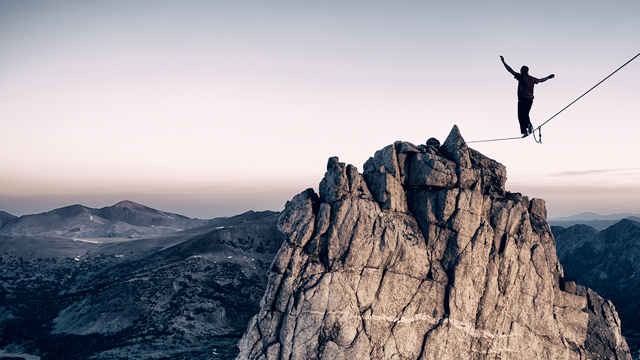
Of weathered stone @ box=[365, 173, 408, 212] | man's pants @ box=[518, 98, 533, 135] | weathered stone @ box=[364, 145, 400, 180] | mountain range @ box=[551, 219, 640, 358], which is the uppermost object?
man's pants @ box=[518, 98, 533, 135]

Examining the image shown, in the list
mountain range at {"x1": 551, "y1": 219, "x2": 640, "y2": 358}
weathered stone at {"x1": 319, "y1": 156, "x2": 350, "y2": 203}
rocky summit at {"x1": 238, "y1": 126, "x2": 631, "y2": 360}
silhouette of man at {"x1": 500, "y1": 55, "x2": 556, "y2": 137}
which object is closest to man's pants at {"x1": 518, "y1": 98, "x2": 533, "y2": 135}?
silhouette of man at {"x1": 500, "y1": 55, "x2": 556, "y2": 137}

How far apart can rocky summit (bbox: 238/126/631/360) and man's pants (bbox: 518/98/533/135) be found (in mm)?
12351

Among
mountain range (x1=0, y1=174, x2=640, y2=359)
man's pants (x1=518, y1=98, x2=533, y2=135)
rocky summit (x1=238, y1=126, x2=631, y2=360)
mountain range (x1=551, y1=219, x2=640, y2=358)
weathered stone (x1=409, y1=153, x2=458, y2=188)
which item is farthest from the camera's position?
mountain range (x1=551, y1=219, x2=640, y2=358)

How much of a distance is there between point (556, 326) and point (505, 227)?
1220cm

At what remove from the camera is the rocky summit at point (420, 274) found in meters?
40.6

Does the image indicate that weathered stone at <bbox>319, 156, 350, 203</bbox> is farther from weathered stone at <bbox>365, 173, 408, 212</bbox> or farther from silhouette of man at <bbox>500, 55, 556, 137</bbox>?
silhouette of man at <bbox>500, 55, 556, 137</bbox>

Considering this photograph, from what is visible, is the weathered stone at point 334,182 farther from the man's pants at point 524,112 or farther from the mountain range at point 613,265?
the mountain range at point 613,265

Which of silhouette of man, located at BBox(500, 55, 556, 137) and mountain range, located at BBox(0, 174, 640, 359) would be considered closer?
silhouette of man, located at BBox(500, 55, 556, 137)

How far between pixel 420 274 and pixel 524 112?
19.6 meters

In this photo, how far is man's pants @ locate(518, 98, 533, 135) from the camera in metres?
32.4

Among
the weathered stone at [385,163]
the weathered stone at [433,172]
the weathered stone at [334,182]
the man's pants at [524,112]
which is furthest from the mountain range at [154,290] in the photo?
the man's pants at [524,112]

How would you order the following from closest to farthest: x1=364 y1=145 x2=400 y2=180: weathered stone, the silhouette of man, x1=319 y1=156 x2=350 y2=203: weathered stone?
the silhouette of man
x1=319 y1=156 x2=350 y2=203: weathered stone
x1=364 y1=145 x2=400 y2=180: weathered stone

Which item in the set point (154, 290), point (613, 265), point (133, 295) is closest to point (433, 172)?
point (154, 290)

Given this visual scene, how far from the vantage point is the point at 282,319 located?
41.6 metres
